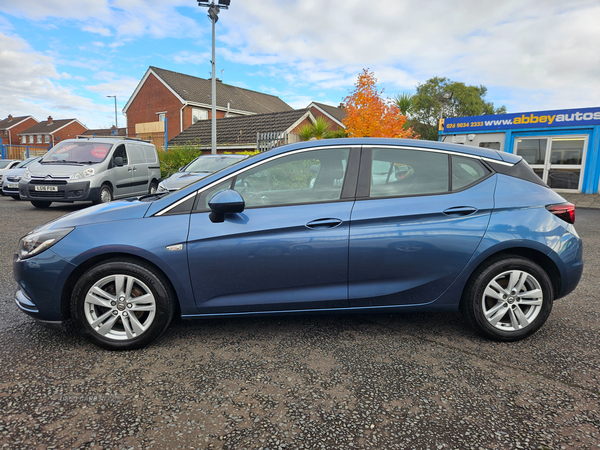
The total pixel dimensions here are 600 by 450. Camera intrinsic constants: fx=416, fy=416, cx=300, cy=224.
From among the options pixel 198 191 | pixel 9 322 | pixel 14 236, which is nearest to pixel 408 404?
pixel 198 191

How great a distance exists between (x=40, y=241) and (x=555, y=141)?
63.7ft

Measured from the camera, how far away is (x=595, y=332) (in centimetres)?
339

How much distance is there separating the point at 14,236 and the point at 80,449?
21.8 feet

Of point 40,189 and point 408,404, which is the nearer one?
point 408,404

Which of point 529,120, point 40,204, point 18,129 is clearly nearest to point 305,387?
point 40,204

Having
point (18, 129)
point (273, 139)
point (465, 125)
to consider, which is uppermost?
point (18, 129)

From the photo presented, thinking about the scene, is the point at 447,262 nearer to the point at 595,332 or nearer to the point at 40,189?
the point at 595,332

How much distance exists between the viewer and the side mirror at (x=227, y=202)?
2.84m

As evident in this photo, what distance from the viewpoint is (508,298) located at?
10.2 feet

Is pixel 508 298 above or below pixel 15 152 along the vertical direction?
below

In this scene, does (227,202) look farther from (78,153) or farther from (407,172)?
(78,153)

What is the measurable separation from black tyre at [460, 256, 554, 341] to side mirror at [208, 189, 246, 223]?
1.81 meters

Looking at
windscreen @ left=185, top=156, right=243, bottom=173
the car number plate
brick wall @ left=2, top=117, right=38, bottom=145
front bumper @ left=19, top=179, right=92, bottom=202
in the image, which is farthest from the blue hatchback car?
brick wall @ left=2, top=117, right=38, bottom=145

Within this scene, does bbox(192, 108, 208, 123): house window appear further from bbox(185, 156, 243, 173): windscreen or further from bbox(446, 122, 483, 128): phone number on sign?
bbox(185, 156, 243, 173): windscreen
